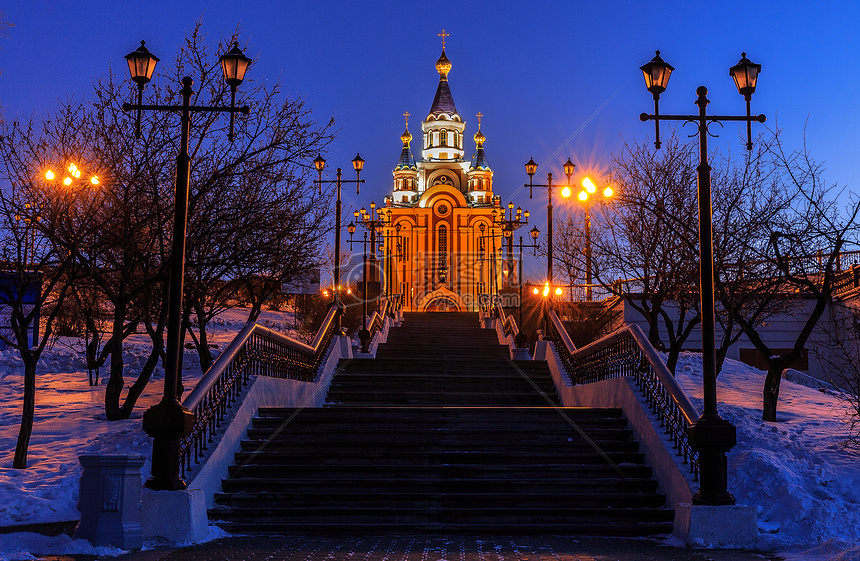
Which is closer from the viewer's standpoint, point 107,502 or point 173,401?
point 107,502

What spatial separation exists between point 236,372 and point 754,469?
25.0 feet

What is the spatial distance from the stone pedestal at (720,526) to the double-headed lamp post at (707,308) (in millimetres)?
113

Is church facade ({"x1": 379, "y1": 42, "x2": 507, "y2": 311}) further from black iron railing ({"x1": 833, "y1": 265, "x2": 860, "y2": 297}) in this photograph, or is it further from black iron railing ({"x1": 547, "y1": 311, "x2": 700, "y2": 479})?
black iron railing ({"x1": 547, "y1": 311, "x2": 700, "y2": 479})

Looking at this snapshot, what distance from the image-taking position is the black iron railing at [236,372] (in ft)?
33.4

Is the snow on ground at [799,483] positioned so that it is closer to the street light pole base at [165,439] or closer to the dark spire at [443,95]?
the street light pole base at [165,439]

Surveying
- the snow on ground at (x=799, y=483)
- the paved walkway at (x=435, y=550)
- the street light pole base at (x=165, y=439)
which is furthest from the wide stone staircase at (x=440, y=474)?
the snow on ground at (x=799, y=483)

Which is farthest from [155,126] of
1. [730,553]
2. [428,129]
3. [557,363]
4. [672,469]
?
[428,129]

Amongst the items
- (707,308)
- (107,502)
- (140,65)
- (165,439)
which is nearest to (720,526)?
(707,308)

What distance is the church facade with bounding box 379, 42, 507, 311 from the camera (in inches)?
3029

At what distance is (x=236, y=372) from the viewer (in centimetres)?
1225

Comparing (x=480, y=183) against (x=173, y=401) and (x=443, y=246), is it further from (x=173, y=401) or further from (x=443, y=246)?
(x=173, y=401)

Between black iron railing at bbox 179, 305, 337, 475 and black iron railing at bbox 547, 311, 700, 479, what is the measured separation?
589 centimetres

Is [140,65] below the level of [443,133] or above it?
below

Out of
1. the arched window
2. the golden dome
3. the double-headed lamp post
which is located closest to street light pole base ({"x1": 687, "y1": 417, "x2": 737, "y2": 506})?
the double-headed lamp post
